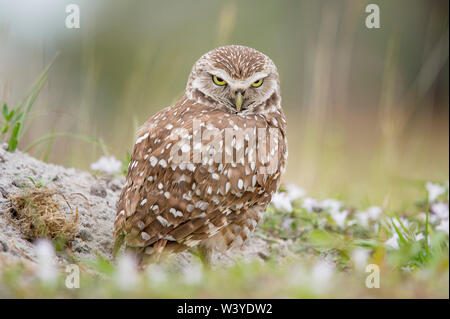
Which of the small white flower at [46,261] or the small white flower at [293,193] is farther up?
the small white flower at [293,193]

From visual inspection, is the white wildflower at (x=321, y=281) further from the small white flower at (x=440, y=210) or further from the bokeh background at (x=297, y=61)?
the bokeh background at (x=297, y=61)

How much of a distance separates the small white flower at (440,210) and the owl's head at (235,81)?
71.9 inches

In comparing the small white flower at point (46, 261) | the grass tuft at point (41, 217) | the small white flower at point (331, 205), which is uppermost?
the grass tuft at point (41, 217)

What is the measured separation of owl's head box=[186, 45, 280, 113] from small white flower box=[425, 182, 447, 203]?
191 centimetres

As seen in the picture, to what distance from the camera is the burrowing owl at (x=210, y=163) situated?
2900 mm

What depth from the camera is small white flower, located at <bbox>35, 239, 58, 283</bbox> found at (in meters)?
2.38

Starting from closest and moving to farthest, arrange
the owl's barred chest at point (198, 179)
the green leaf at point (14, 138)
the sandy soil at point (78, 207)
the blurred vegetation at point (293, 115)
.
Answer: the blurred vegetation at point (293, 115) → the owl's barred chest at point (198, 179) → the sandy soil at point (78, 207) → the green leaf at point (14, 138)

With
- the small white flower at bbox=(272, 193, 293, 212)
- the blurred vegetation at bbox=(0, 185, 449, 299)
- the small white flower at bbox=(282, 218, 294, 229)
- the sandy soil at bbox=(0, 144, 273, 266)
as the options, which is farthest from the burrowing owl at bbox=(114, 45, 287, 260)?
the small white flower at bbox=(282, 218, 294, 229)

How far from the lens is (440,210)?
14.5 feet

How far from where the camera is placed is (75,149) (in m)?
5.17

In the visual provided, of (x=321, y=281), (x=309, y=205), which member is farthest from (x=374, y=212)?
(x=321, y=281)

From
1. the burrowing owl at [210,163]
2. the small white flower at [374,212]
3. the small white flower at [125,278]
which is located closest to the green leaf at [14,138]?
the burrowing owl at [210,163]

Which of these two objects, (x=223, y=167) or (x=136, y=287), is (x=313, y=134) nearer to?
(x=223, y=167)

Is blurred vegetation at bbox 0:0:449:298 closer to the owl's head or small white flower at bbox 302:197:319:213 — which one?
small white flower at bbox 302:197:319:213
